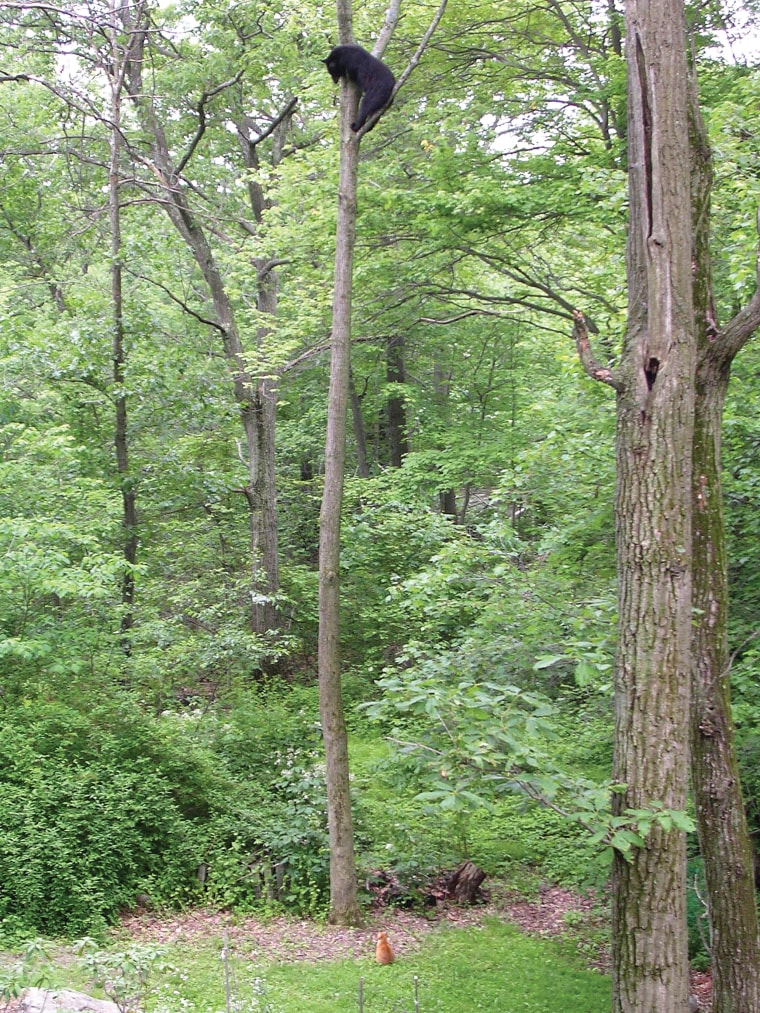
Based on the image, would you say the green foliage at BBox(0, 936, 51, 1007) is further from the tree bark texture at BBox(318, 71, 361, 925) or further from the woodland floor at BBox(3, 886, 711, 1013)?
the tree bark texture at BBox(318, 71, 361, 925)

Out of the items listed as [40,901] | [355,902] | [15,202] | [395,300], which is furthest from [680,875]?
[15,202]

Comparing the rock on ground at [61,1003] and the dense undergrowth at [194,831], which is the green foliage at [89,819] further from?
the rock on ground at [61,1003]

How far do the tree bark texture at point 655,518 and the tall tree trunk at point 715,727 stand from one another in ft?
2.10

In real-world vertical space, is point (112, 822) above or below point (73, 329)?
below

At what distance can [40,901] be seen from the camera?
19.0ft

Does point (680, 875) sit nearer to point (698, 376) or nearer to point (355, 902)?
point (698, 376)

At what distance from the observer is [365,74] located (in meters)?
5.87

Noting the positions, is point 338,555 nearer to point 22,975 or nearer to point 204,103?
point 22,975

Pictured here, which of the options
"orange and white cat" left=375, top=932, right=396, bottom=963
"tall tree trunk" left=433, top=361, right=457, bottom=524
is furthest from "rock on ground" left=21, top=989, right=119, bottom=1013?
"tall tree trunk" left=433, top=361, right=457, bottom=524

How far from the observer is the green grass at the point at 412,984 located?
5008 mm

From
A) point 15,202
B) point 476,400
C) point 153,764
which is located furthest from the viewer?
point 476,400

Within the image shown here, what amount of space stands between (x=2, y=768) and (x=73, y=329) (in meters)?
5.03

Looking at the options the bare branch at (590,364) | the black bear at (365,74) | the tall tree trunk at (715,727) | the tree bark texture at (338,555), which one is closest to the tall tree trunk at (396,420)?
the tree bark texture at (338,555)

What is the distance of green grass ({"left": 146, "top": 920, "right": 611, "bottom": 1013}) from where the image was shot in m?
5.01
